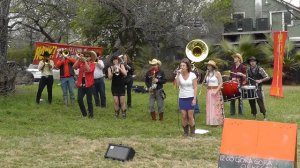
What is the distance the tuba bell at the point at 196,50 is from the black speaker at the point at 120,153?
4371 mm

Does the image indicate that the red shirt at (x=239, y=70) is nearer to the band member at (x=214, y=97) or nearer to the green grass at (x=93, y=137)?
the band member at (x=214, y=97)

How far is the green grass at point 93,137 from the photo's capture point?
7.89 meters

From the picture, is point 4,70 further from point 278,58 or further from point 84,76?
point 278,58

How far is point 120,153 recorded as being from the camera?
310 inches

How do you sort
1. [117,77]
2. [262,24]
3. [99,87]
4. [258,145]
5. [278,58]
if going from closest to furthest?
[258,145]
[117,77]
[99,87]
[278,58]
[262,24]

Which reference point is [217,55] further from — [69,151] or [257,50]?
[69,151]

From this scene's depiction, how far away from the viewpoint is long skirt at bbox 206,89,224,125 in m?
11.6

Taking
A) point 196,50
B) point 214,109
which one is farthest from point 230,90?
point 196,50

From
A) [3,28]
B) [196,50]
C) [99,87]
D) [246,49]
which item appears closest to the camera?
[196,50]

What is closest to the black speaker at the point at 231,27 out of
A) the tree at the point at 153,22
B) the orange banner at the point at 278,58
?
the tree at the point at 153,22

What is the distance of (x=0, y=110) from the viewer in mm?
12953

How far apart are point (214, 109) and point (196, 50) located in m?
1.36

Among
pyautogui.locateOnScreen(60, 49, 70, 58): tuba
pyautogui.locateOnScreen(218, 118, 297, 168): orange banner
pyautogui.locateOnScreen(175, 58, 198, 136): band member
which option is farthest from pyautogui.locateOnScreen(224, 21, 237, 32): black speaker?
pyautogui.locateOnScreen(218, 118, 297, 168): orange banner

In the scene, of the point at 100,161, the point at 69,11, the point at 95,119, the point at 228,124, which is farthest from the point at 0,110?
the point at 228,124
